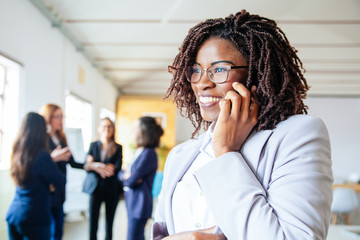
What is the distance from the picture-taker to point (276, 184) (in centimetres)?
70

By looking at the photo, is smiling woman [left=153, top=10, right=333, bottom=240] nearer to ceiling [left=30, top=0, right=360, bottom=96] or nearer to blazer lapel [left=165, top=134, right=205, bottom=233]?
blazer lapel [left=165, top=134, right=205, bottom=233]

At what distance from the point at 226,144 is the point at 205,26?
0.40m

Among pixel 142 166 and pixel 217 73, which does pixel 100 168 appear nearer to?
pixel 142 166

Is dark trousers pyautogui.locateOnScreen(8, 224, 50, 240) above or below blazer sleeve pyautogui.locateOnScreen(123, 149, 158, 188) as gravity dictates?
below

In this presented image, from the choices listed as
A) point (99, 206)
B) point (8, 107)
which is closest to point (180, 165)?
point (99, 206)

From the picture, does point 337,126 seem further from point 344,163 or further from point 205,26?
point 205,26

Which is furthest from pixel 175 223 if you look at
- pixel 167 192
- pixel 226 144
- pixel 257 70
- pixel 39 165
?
pixel 39 165

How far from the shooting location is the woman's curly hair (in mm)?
828

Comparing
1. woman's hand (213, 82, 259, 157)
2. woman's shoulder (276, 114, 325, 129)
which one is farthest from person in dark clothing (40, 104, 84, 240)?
woman's shoulder (276, 114, 325, 129)

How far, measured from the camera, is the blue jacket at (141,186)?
3.03 meters

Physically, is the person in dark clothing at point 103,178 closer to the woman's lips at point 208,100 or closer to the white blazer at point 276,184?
the woman's lips at point 208,100

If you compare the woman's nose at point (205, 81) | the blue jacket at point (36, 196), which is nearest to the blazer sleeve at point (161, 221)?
the woman's nose at point (205, 81)

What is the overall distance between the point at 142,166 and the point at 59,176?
870 mm

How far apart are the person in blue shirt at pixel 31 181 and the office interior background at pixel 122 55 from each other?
988mm
